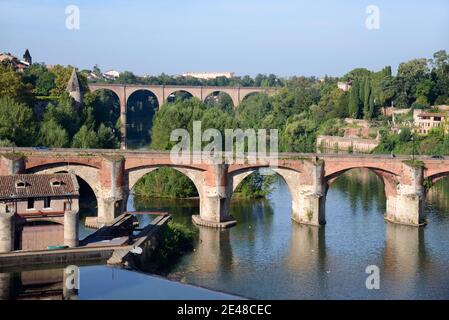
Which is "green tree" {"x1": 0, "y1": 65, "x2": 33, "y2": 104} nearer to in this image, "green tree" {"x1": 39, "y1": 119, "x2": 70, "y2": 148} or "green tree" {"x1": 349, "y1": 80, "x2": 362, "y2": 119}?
"green tree" {"x1": 39, "y1": 119, "x2": 70, "y2": 148}

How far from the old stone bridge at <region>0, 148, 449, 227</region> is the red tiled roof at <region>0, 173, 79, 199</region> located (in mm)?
7587

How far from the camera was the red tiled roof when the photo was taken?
3562cm

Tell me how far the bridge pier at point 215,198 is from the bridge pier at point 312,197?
4331 millimetres

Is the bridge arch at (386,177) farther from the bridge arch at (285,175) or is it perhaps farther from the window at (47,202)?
the window at (47,202)

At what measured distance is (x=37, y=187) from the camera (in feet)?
120

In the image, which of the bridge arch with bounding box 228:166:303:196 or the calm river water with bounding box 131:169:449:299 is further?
the bridge arch with bounding box 228:166:303:196

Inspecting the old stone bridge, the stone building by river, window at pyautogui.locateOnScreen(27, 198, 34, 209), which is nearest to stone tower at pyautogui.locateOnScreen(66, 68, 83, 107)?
the old stone bridge

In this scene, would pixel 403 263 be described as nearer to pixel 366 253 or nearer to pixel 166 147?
pixel 366 253

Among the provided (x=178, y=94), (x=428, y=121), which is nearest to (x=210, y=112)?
(x=428, y=121)

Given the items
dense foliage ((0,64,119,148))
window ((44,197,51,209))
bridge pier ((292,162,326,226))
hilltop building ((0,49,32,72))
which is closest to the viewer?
window ((44,197,51,209))

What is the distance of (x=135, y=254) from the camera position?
111 feet

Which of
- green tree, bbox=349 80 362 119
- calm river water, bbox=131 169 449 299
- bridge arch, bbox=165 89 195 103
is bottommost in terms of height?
calm river water, bbox=131 169 449 299

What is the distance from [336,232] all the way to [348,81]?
235ft

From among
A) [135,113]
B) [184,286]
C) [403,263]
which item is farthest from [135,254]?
[135,113]
